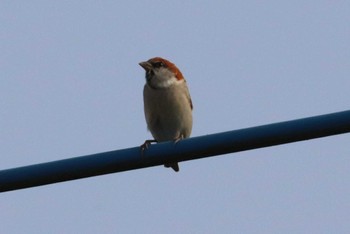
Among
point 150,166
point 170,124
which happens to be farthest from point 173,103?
point 150,166

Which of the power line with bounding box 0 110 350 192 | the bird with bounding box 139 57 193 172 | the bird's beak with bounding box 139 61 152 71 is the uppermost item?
the bird's beak with bounding box 139 61 152 71

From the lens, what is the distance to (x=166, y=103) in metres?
8.28

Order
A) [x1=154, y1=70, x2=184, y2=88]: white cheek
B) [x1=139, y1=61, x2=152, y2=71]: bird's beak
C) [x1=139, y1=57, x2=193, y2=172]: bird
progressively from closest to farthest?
[x1=139, y1=57, x2=193, y2=172]: bird, [x1=154, y1=70, x2=184, y2=88]: white cheek, [x1=139, y1=61, x2=152, y2=71]: bird's beak

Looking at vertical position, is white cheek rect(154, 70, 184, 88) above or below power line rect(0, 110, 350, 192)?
above

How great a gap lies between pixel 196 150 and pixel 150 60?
3.86 m

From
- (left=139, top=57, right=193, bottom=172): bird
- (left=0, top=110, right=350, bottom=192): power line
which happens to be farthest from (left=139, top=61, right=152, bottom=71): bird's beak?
(left=0, top=110, right=350, bottom=192): power line

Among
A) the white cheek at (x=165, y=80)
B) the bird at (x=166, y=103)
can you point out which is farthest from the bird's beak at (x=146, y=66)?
the white cheek at (x=165, y=80)

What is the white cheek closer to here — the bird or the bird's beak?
the bird

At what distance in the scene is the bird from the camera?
27.2ft

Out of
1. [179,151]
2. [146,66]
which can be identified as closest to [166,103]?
[146,66]

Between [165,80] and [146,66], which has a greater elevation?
[146,66]

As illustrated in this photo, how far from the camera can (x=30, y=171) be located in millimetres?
4840

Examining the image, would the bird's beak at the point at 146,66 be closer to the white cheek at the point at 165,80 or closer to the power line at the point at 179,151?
the white cheek at the point at 165,80

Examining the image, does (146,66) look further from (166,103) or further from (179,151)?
(179,151)
